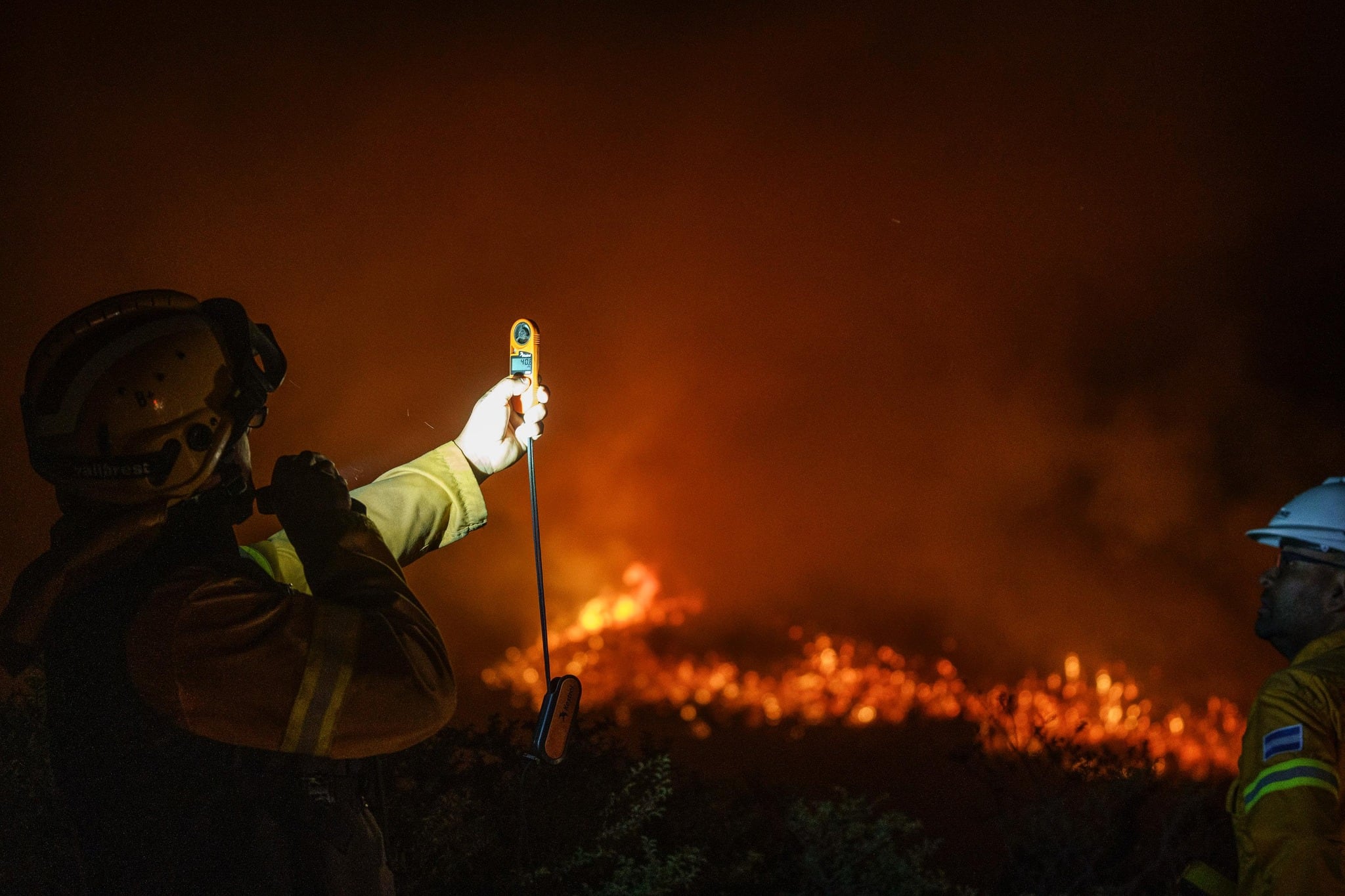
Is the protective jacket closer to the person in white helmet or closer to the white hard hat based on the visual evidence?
the person in white helmet

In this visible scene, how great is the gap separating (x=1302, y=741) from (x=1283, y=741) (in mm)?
49

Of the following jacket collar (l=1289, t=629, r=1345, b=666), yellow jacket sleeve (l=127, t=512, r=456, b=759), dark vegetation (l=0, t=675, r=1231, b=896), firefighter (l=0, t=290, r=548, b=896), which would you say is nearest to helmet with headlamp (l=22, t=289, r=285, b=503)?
firefighter (l=0, t=290, r=548, b=896)

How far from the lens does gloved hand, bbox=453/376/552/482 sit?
3.03m

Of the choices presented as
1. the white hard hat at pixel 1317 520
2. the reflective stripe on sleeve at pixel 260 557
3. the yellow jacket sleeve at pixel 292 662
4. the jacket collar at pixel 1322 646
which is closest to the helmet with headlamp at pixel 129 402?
the yellow jacket sleeve at pixel 292 662

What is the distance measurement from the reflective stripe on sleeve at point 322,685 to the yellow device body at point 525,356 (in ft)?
3.74

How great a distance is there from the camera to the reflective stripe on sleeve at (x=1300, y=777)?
2.53 m

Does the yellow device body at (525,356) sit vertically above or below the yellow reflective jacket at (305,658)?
above

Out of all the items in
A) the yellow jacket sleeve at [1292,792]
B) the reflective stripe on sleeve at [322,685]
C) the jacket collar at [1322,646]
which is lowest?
the yellow jacket sleeve at [1292,792]

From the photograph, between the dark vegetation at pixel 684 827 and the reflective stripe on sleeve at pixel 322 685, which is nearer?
the reflective stripe on sleeve at pixel 322 685

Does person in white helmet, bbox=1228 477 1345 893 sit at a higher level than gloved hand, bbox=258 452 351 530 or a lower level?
lower

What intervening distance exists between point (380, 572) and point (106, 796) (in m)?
0.71

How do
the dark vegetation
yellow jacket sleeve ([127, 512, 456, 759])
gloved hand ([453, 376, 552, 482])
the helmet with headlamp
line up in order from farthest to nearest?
the dark vegetation < gloved hand ([453, 376, 552, 482]) < the helmet with headlamp < yellow jacket sleeve ([127, 512, 456, 759])

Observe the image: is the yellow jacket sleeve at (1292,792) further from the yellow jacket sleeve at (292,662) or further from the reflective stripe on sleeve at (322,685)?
the reflective stripe on sleeve at (322,685)

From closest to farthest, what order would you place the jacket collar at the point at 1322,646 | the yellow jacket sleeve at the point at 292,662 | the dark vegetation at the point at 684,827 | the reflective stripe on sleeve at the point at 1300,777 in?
the yellow jacket sleeve at the point at 292,662
the reflective stripe on sleeve at the point at 1300,777
the jacket collar at the point at 1322,646
the dark vegetation at the point at 684,827
